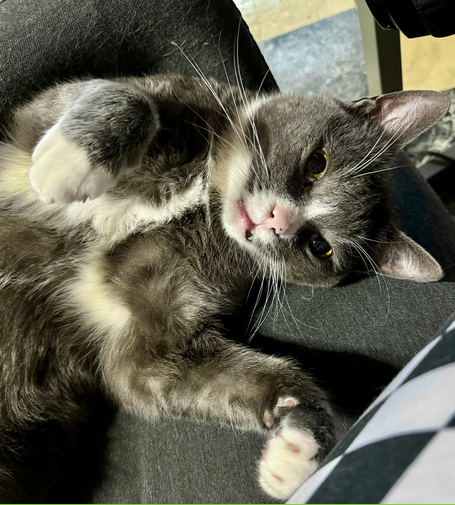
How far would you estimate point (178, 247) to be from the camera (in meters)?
1.20

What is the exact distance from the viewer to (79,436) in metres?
1.23

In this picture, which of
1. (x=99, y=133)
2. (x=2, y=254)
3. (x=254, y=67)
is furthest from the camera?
(x=254, y=67)

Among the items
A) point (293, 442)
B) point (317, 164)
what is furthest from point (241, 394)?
point (317, 164)

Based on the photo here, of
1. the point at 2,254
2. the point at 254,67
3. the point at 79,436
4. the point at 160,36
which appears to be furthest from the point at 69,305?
the point at 254,67

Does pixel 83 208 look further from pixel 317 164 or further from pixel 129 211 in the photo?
pixel 317 164

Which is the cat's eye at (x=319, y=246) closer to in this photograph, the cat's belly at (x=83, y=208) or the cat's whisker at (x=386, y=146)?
the cat's whisker at (x=386, y=146)

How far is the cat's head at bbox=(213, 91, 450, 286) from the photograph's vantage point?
1.16m

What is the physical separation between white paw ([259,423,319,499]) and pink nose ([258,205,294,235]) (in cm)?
51

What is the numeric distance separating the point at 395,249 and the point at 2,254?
1.19 m

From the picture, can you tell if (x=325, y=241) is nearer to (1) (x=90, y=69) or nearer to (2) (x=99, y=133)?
(2) (x=99, y=133)

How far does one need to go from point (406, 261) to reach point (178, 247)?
0.73 metres

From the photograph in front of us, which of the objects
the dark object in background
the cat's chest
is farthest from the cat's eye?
Result: the dark object in background

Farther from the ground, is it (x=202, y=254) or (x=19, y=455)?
(x=202, y=254)

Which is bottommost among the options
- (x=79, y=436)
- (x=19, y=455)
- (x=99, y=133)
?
(x=79, y=436)
